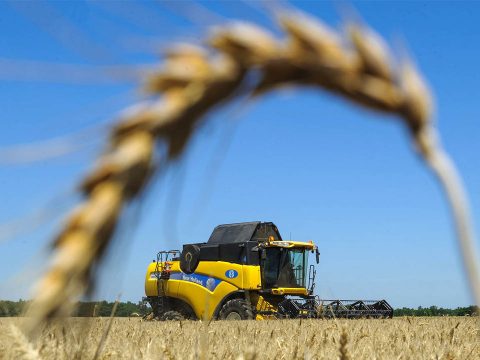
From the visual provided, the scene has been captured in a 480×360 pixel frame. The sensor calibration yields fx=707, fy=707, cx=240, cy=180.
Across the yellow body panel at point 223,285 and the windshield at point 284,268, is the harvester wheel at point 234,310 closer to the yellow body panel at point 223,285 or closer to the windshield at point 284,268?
the yellow body panel at point 223,285

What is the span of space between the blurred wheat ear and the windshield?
19.8m

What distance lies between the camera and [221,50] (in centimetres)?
147

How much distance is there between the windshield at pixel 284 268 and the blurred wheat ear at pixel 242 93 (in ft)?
64.8

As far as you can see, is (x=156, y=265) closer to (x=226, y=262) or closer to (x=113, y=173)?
(x=226, y=262)

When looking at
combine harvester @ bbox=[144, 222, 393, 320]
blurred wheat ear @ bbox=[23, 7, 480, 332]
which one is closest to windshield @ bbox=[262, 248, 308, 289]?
combine harvester @ bbox=[144, 222, 393, 320]

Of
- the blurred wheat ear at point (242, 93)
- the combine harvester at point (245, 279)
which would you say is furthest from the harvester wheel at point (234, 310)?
the blurred wheat ear at point (242, 93)

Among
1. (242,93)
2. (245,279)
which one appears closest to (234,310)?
(245,279)

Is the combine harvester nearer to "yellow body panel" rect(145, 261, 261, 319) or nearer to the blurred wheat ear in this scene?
"yellow body panel" rect(145, 261, 261, 319)

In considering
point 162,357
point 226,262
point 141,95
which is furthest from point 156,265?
point 141,95

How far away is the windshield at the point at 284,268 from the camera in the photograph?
832 inches

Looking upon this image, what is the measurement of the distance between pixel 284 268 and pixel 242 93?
20349 millimetres

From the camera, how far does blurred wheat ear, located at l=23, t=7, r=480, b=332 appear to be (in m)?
1.37

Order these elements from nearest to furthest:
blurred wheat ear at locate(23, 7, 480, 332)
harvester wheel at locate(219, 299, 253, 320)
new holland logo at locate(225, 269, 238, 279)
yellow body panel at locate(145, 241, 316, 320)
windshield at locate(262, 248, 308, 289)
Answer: blurred wheat ear at locate(23, 7, 480, 332)
harvester wheel at locate(219, 299, 253, 320)
yellow body panel at locate(145, 241, 316, 320)
new holland logo at locate(225, 269, 238, 279)
windshield at locate(262, 248, 308, 289)

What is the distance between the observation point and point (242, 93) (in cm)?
148
